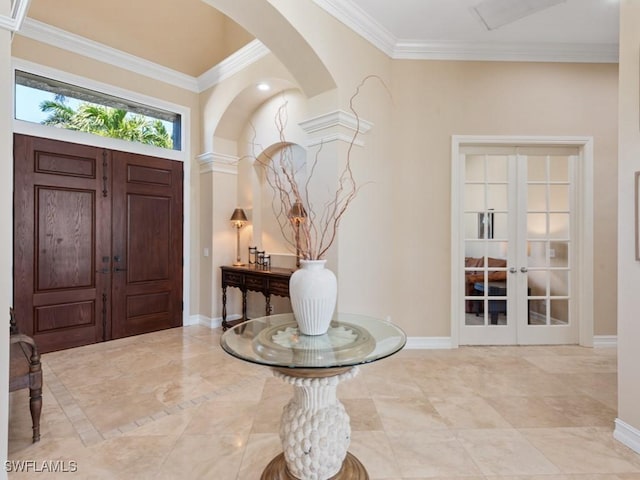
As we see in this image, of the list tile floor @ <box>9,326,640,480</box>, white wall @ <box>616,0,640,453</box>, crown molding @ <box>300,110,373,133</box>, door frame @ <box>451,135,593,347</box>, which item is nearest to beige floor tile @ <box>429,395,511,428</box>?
tile floor @ <box>9,326,640,480</box>

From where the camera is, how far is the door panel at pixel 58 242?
3.24 metres

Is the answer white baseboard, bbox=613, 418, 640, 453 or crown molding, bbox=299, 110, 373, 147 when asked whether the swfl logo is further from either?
white baseboard, bbox=613, 418, 640, 453

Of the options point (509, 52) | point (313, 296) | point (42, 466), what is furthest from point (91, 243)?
point (509, 52)

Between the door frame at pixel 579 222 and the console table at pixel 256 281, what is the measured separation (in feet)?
6.11

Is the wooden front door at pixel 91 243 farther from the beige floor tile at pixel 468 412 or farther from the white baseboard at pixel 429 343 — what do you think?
the beige floor tile at pixel 468 412

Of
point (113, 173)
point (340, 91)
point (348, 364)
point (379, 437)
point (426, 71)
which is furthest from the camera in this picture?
point (113, 173)

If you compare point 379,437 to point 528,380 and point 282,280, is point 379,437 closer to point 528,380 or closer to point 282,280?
point 528,380

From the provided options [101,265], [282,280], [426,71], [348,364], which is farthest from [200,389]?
[426,71]

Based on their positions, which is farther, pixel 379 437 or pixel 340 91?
pixel 340 91

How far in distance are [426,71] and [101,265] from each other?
4.25 meters

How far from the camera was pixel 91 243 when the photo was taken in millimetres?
3672

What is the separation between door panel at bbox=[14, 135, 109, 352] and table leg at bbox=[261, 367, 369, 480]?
3.25 meters

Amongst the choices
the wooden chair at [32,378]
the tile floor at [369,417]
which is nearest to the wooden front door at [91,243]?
the tile floor at [369,417]

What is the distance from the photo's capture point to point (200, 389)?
2615mm
